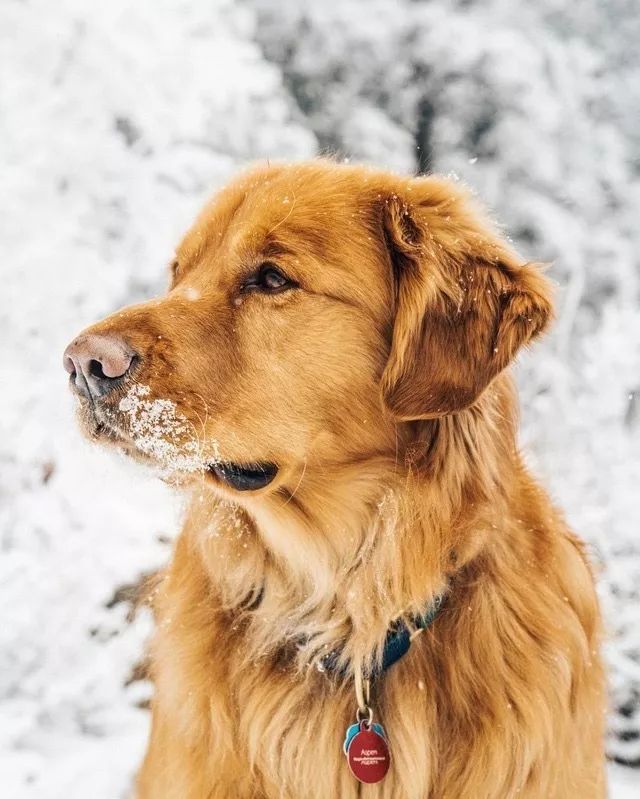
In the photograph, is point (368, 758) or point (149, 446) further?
point (368, 758)

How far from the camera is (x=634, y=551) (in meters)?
5.24

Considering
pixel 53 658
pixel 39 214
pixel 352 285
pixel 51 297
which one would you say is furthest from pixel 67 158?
pixel 352 285

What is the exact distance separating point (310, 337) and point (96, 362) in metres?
0.65

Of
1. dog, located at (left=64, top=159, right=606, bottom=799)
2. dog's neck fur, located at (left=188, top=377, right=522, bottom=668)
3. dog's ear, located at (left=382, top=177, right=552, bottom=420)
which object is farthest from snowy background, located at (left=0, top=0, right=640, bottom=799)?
dog's ear, located at (left=382, top=177, right=552, bottom=420)

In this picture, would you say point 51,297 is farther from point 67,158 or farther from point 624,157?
point 624,157

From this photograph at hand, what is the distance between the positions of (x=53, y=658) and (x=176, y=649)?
1991mm

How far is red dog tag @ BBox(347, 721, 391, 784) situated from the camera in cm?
236

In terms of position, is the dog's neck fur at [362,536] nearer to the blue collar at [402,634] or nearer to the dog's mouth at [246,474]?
the blue collar at [402,634]

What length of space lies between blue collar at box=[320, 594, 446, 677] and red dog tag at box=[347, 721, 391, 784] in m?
0.20

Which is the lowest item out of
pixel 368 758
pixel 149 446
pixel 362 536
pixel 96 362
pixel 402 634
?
pixel 368 758

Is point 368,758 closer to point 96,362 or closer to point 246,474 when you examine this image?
point 246,474

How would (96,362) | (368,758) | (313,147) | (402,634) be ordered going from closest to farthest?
(96,362), (368,758), (402,634), (313,147)

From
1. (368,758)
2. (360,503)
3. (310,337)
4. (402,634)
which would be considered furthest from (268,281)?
(368,758)

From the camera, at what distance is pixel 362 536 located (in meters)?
2.62
